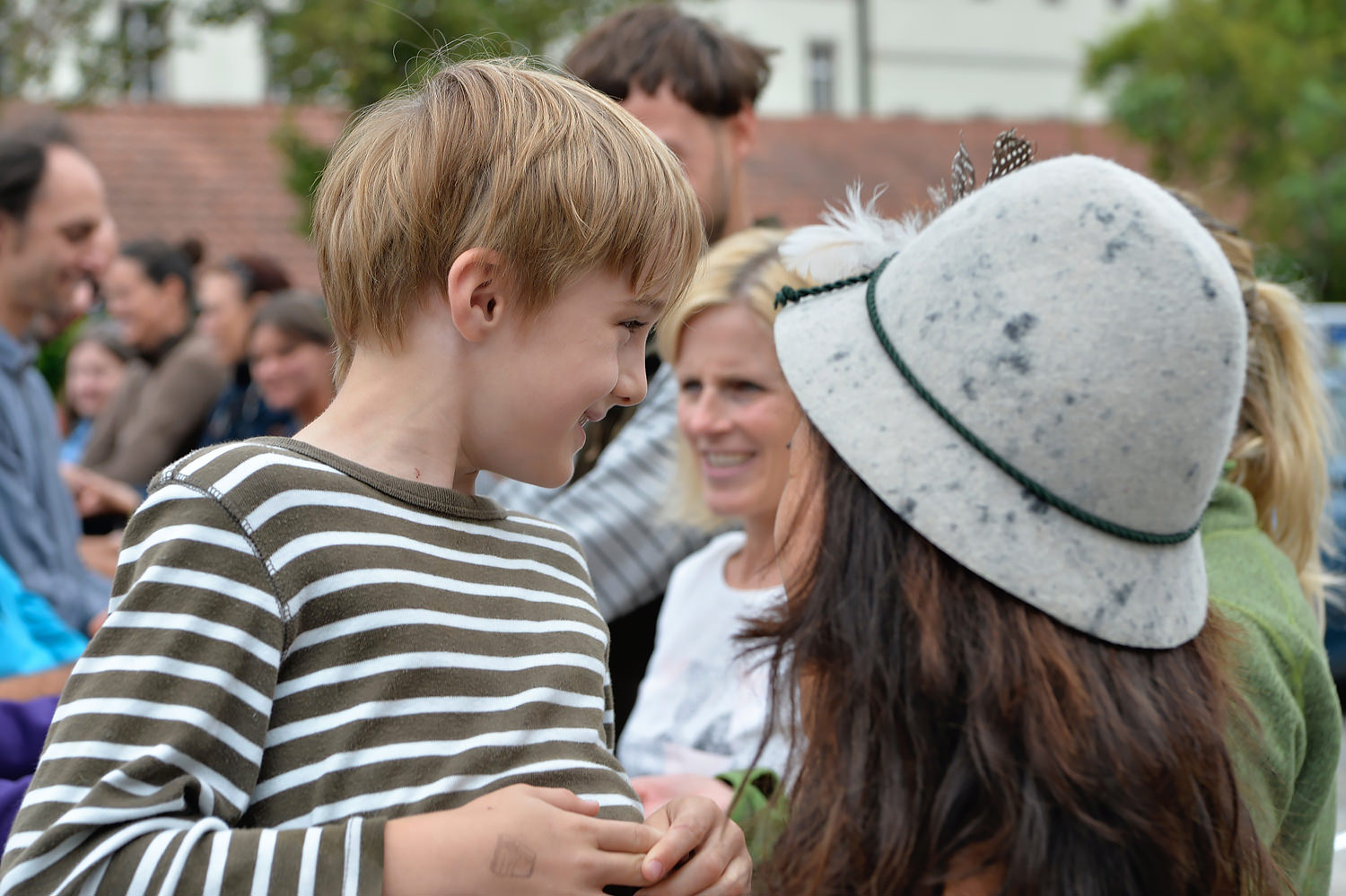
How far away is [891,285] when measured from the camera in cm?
121

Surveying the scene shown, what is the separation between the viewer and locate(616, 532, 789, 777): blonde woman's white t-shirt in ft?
7.49

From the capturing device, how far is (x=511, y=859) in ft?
3.89

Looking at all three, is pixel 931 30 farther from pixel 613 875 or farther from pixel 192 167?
pixel 613 875

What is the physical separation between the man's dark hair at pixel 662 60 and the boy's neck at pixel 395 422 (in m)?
1.43

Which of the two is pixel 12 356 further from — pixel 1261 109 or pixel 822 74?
pixel 822 74

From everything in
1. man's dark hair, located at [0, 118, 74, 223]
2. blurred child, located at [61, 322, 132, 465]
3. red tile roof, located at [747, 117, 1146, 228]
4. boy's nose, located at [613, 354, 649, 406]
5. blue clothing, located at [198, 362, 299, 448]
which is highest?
boy's nose, located at [613, 354, 649, 406]

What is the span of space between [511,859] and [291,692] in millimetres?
263

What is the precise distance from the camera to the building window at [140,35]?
35.0 feet

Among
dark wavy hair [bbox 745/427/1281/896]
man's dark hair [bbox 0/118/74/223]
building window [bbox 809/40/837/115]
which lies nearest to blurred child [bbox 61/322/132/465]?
man's dark hair [bbox 0/118/74/223]

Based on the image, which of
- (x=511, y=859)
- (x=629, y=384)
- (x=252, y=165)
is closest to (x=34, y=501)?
(x=629, y=384)

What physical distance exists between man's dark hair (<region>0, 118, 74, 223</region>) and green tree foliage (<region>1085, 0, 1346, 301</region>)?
60.2ft

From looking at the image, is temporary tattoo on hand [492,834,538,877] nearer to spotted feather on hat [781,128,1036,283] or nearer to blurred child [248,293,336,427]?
spotted feather on hat [781,128,1036,283]

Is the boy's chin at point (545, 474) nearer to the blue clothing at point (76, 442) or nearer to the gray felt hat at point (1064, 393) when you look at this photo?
the gray felt hat at point (1064, 393)

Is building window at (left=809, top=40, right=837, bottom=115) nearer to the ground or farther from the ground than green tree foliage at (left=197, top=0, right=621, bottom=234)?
nearer to the ground
